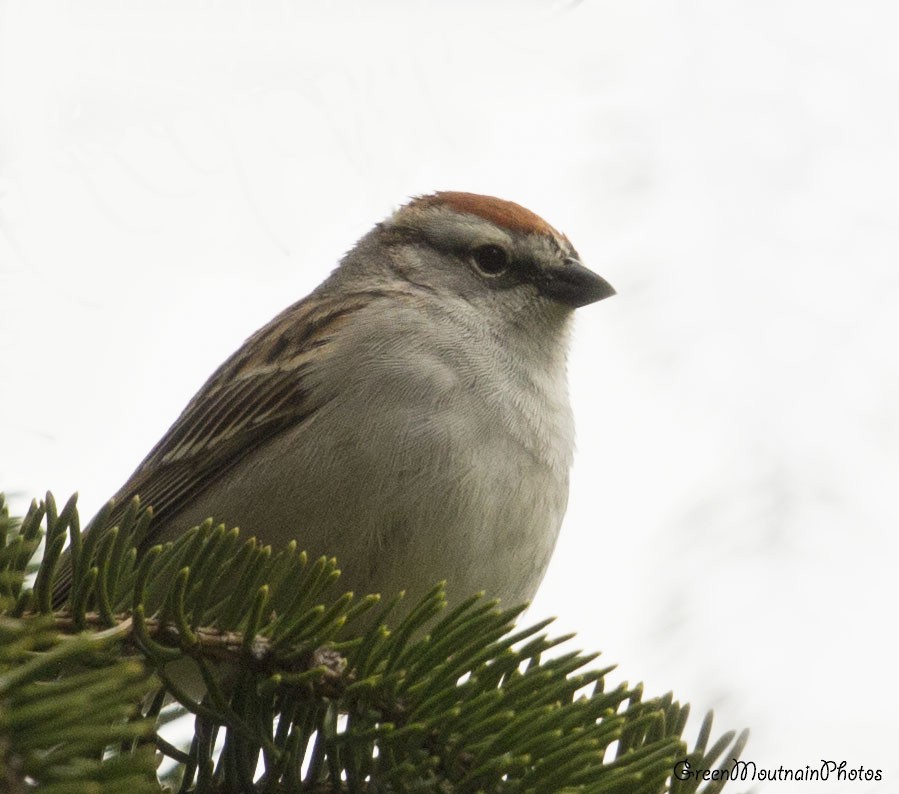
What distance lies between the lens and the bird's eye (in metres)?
3.93

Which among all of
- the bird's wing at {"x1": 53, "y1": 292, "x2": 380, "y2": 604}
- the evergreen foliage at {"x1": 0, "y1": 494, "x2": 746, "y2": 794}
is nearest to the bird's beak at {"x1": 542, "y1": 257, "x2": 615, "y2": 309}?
the bird's wing at {"x1": 53, "y1": 292, "x2": 380, "y2": 604}

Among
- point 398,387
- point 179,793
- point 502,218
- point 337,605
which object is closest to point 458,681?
point 337,605

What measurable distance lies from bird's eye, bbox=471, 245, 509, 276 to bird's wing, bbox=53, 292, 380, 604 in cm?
44

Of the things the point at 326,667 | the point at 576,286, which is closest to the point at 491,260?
the point at 576,286

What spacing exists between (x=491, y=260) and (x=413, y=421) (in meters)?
1.17

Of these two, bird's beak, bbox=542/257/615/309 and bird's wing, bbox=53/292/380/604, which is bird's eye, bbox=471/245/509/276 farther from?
bird's wing, bbox=53/292/380/604

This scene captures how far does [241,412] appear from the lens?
3.43 m

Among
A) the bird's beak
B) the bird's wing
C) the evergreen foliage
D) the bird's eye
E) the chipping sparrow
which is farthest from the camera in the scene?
the bird's eye

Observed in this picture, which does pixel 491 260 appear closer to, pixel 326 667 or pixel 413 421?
pixel 413 421

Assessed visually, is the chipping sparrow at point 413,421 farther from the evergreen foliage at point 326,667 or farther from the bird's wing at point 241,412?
the evergreen foliage at point 326,667

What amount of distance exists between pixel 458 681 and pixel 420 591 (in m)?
1.08

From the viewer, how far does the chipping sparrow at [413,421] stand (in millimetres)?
2803

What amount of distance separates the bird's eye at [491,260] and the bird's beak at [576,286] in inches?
7.0

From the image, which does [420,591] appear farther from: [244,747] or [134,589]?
[134,589]
